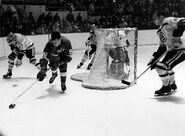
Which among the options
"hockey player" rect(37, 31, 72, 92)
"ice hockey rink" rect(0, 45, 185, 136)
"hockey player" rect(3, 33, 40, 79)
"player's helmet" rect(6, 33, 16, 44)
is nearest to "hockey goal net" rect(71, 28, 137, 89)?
"ice hockey rink" rect(0, 45, 185, 136)

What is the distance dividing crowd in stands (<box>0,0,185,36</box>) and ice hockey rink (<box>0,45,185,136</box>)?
13.6ft

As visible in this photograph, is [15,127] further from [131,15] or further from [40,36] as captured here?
[131,15]

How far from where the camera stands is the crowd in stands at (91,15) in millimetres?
8672

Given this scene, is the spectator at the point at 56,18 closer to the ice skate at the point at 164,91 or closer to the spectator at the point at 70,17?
the spectator at the point at 70,17

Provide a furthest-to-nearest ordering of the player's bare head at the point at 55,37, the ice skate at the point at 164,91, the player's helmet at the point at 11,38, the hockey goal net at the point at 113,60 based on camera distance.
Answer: the player's helmet at the point at 11,38 → the hockey goal net at the point at 113,60 → the ice skate at the point at 164,91 → the player's bare head at the point at 55,37

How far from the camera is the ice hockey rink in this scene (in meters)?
2.77

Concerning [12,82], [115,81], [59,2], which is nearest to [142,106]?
[115,81]

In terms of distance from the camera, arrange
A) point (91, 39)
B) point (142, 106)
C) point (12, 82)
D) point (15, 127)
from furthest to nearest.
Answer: point (91, 39) → point (12, 82) → point (142, 106) → point (15, 127)

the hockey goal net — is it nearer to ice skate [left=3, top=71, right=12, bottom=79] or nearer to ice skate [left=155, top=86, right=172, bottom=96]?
ice skate [left=155, top=86, right=172, bottom=96]

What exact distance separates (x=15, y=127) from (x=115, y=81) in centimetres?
223

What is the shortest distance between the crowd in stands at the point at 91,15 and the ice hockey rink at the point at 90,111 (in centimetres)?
415

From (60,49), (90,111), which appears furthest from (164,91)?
(60,49)

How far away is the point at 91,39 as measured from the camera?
612 centimetres

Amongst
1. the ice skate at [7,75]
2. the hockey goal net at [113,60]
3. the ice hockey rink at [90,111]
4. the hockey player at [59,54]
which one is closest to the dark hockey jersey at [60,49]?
the hockey player at [59,54]
